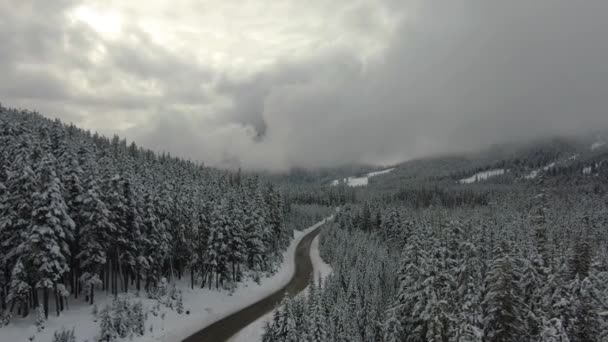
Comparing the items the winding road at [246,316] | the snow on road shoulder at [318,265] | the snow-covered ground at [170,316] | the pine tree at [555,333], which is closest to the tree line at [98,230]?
the snow-covered ground at [170,316]

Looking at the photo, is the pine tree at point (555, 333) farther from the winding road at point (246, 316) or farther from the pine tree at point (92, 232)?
the pine tree at point (92, 232)

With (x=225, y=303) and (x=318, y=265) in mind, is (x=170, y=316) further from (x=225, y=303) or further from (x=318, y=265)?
(x=318, y=265)

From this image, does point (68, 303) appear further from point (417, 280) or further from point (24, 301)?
point (417, 280)

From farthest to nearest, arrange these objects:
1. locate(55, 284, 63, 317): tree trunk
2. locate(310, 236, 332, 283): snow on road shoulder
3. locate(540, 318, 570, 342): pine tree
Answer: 1. locate(310, 236, 332, 283): snow on road shoulder
2. locate(55, 284, 63, 317): tree trunk
3. locate(540, 318, 570, 342): pine tree

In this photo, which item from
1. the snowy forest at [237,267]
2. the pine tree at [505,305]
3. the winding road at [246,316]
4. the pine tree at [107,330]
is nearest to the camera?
the pine tree at [505,305]

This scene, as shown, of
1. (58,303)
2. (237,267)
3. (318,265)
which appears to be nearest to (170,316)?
(58,303)

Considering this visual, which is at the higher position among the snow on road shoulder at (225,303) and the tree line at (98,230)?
the tree line at (98,230)

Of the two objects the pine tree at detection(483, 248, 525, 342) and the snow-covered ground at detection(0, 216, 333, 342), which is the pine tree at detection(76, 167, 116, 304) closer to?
the snow-covered ground at detection(0, 216, 333, 342)

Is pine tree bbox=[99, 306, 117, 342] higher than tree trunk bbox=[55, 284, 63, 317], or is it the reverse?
tree trunk bbox=[55, 284, 63, 317]

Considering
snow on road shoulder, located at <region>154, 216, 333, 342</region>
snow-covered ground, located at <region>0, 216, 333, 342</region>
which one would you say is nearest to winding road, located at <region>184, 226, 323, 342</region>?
snow on road shoulder, located at <region>154, 216, 333, 342</region>

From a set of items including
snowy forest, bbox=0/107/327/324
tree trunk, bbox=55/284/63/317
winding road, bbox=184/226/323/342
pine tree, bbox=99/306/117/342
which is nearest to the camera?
snowy forest, bbox=0/107/327/324
